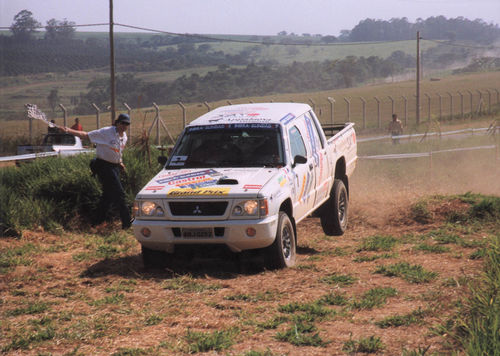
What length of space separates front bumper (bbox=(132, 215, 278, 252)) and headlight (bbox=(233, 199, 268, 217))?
0.26ft

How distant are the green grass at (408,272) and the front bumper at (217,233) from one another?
1.37m

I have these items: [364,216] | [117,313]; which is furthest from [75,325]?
[364,216]

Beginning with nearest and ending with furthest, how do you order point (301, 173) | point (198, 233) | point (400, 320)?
point (400, 320), point (198, 233), point (301, 173)

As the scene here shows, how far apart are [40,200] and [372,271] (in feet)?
18.6

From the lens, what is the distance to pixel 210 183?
7.96m

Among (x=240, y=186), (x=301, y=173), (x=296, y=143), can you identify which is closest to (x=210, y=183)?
(x=240, y=186)

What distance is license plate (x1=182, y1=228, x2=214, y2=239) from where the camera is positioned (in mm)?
7711

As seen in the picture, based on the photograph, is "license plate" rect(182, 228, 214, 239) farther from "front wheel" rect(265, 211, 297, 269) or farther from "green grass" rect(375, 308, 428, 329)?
"green grass" rect(375, 308, 428, 329)

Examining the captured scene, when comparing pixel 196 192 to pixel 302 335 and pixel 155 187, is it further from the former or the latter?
pixel 302 335

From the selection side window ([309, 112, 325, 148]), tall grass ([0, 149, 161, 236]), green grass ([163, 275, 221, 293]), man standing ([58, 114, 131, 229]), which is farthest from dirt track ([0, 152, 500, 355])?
side window ([309, 112, 325, 148])

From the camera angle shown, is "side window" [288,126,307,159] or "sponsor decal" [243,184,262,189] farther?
"side window" [288,126,307,159]

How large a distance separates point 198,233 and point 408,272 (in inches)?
93.5

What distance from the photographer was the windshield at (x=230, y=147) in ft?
28.5

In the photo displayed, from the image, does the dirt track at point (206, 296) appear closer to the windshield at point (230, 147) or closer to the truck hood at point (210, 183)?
the truck hood at point (210, 183)
